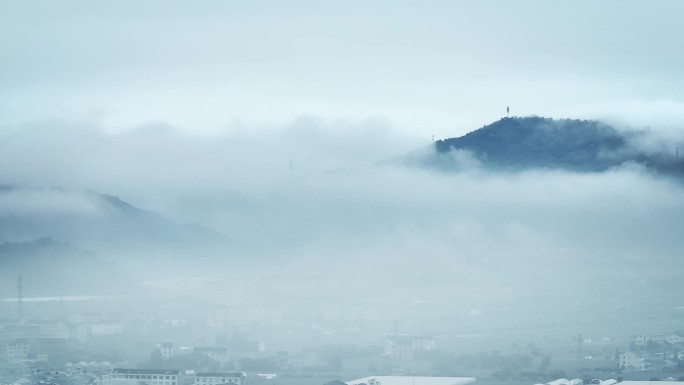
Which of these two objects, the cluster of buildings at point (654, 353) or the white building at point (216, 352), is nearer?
the cluster of buildings at point (654, 353)

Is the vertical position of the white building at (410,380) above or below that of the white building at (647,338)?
below

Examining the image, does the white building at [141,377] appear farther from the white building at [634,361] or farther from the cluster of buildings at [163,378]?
the white building at [634,361]

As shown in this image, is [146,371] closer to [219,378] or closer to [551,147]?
[219,378]

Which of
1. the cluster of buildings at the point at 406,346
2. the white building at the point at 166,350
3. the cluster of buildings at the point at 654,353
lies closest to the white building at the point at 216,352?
the white building at the point at 166,350

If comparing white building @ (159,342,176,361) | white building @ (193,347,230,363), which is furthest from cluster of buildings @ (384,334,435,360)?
white building @ (159,342,176,361)

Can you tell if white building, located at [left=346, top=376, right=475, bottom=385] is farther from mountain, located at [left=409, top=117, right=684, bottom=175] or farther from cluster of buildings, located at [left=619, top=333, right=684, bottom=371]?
mountain, located at [left=409, top=117, right=684, bottom=175]

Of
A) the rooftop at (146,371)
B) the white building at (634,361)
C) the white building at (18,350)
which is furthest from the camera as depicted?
the white building at (18,350)
